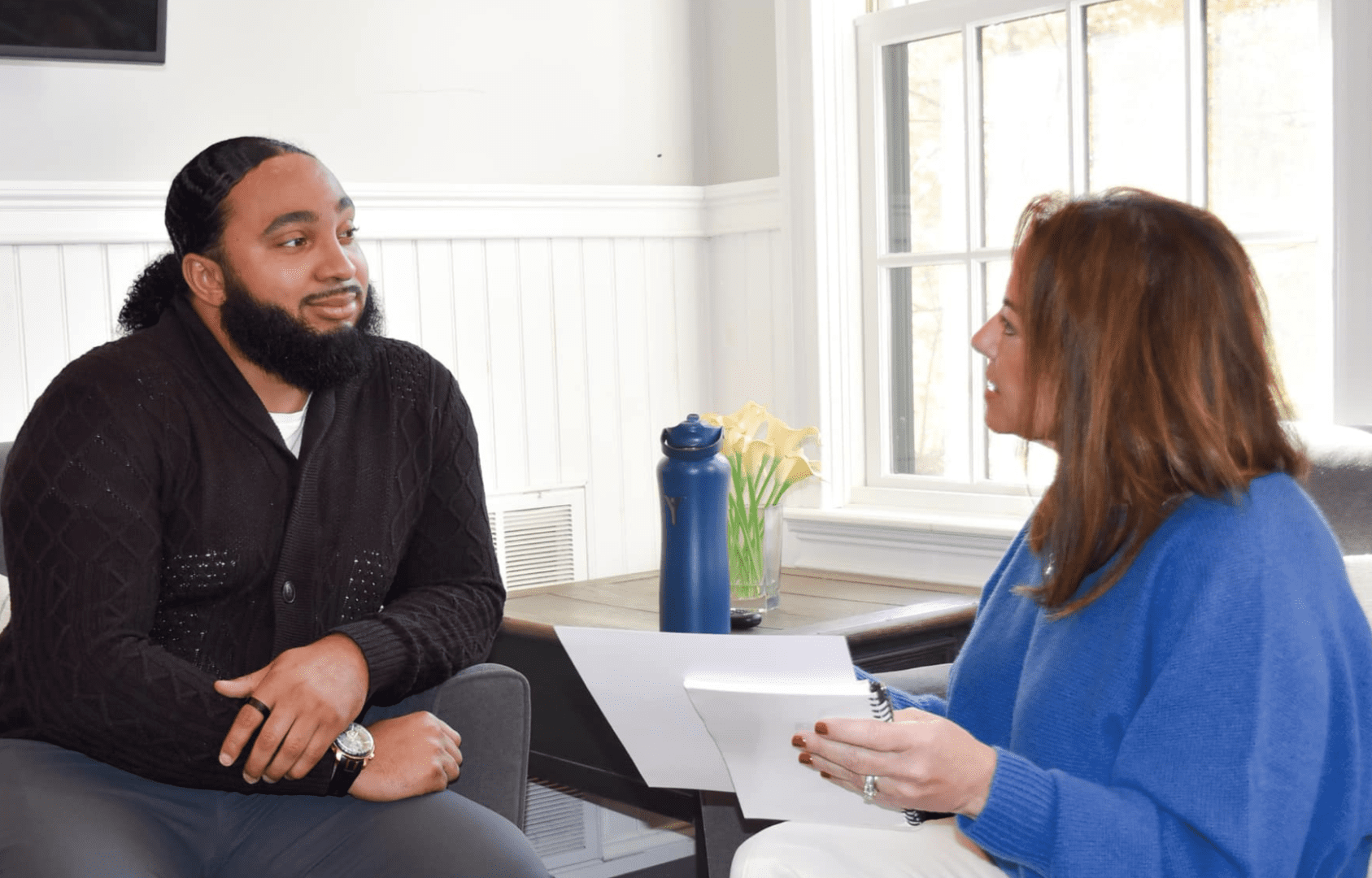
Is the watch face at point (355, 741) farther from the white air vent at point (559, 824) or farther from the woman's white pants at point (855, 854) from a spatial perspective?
the white air vent at point (559, 824)

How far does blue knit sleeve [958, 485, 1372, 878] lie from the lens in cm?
107

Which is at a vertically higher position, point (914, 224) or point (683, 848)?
point (914, 224)

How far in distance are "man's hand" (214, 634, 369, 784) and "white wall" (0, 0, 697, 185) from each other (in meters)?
1.36

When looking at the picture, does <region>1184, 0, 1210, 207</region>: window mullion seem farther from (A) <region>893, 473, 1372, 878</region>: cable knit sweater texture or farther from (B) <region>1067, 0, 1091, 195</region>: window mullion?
(A) <region>893, 473, 1372, 878</region>: cable knit sweater texture

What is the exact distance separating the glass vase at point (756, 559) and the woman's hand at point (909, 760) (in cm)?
108

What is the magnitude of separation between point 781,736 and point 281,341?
86 centimetres

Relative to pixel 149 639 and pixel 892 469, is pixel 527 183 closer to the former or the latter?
pixel 892 469

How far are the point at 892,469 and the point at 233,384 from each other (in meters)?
1.75

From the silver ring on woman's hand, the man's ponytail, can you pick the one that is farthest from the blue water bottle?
the silver ring on woman's hand

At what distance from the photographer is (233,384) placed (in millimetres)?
1658

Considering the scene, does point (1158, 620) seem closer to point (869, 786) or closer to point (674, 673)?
point (869, 786)

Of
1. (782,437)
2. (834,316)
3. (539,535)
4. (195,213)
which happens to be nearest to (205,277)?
(195,213)

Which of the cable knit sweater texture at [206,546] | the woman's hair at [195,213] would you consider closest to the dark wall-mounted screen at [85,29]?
the woman's hair at [195,213]

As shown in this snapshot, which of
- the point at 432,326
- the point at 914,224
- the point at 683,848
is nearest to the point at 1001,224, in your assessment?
the point at 914,224
